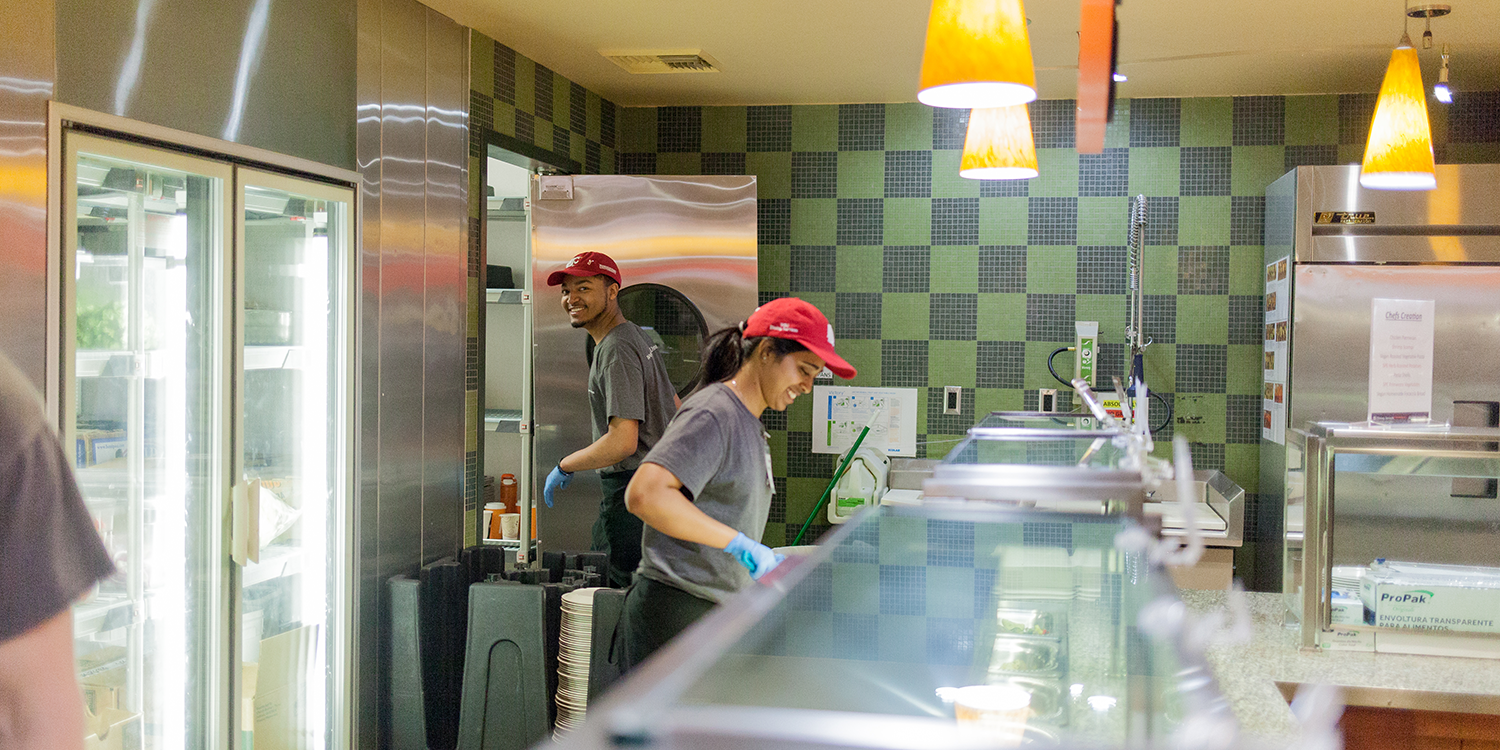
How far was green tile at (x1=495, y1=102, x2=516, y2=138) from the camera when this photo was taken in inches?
171

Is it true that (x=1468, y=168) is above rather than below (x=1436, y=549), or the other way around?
above

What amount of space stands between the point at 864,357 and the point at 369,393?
2530mm

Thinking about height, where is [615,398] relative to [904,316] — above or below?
below

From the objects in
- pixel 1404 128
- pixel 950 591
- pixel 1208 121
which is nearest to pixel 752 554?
pixel 950 591

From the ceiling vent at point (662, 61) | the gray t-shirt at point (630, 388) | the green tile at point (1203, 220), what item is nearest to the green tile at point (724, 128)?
→ the ceiling vent at point (662, 61)

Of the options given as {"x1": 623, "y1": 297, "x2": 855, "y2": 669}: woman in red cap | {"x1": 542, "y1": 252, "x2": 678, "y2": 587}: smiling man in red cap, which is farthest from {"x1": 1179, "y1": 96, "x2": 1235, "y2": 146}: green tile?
{"x1": 623, "y1": 297, "x2": 855, "y2": 669}: woman in red cap

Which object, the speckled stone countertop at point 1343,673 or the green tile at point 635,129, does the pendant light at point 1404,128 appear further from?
the green tile at point 635,129

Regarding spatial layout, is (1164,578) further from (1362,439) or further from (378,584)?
(378,584)

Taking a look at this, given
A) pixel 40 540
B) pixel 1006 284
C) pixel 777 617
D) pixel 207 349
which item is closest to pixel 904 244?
pixel 1006 284

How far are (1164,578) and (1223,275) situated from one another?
12.1ft

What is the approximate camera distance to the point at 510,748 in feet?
12.1

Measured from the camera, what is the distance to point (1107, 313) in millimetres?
5129

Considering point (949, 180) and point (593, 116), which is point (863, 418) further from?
point (593, 116)

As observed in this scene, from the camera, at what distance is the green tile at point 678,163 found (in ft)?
18.0
